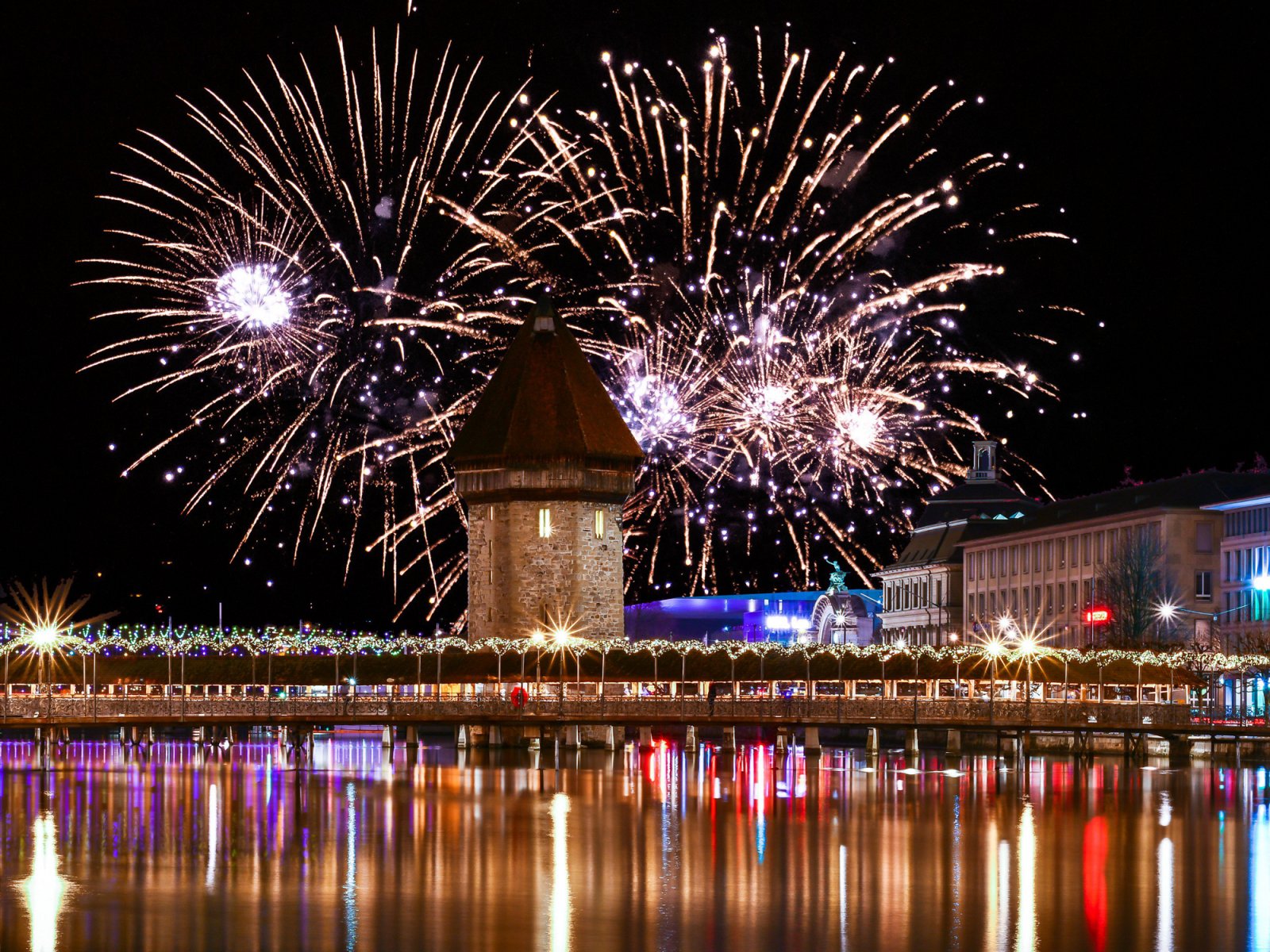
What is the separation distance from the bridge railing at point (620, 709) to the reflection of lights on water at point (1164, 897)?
19280 millimetres

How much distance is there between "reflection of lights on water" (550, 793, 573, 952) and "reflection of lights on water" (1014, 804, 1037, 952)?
540 centimetres

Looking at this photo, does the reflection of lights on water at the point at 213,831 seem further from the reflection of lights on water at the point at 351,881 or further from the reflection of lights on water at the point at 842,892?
the reflection of lights on water at the point at 842,892

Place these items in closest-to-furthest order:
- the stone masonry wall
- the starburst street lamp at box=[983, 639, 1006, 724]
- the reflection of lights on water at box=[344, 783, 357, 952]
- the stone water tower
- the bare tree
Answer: the reflection of lights on water at box=[344, 783, 357, 952] → the starburst street lamp at box=[983, 639, 1006, 724] → the stone masonry wall → the stone water tower → the bare tree

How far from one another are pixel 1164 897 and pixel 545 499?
39562 millimetres

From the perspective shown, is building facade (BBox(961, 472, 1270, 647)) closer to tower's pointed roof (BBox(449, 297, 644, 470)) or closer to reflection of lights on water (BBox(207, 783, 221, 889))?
tower's pointed roof (BBox(449, 297, 644, 470))

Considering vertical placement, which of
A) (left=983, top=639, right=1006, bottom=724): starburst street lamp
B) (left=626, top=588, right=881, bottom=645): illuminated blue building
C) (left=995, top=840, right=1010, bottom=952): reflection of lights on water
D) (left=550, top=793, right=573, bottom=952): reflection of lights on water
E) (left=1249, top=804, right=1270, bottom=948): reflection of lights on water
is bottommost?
(left=1249, top=804, right=1270, bottom=948): reflection of lights on water

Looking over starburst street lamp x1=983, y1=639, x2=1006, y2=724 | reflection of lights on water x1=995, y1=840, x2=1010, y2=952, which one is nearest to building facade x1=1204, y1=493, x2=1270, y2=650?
starburst street lamp x1=983, y1=639, x2=1006, y2=724

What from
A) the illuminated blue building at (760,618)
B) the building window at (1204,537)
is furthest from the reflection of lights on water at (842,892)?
the illuminated blue building at (760,618)

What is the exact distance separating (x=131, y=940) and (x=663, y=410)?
34765mm

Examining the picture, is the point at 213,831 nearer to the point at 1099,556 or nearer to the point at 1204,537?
the point at 1204,537

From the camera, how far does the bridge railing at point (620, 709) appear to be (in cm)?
5944

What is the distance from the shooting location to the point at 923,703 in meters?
61.7

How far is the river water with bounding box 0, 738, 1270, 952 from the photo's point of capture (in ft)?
98.0

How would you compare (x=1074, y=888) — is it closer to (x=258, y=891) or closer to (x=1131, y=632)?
(x=258, y=891)
